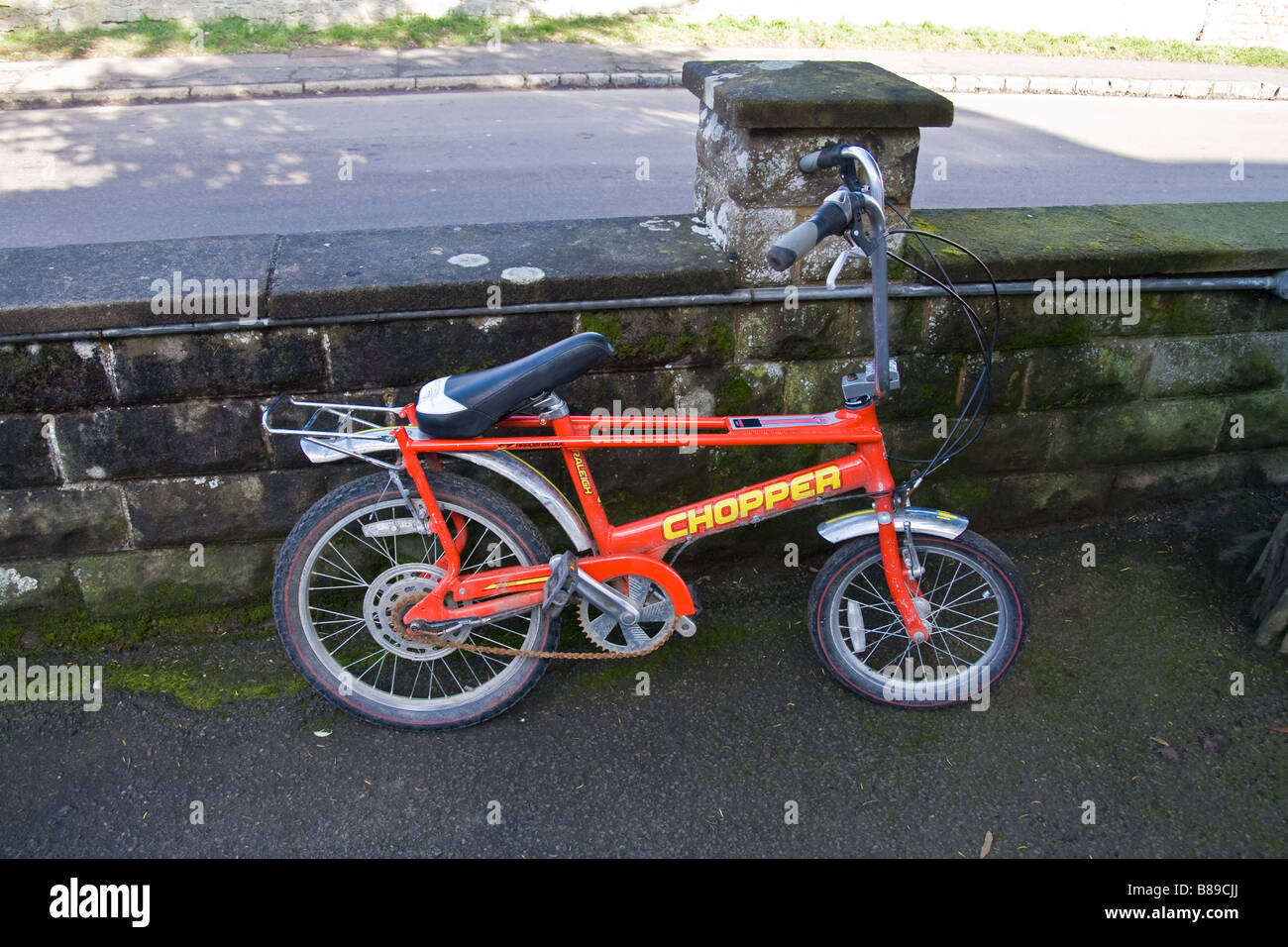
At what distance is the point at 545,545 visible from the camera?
316 centimetres

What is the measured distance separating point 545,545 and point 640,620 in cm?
39

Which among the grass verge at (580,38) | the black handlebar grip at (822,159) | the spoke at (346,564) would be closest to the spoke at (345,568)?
the spoke at (346,564)

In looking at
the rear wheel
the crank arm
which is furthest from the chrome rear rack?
the crank arm

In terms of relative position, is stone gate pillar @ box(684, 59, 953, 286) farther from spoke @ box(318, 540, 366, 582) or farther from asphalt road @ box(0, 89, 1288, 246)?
asphalt road @ box(0, 89, 1288, 246)

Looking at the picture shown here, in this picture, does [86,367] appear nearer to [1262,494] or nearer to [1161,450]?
[1161,450]

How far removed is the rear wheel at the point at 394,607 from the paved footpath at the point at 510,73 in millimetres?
8841

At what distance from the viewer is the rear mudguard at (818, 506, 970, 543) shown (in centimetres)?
309

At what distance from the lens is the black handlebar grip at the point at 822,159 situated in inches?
107

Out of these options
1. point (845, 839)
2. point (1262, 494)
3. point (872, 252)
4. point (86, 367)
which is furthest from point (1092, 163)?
point (86, 367)

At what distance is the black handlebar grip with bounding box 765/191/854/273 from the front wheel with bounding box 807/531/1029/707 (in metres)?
1.07

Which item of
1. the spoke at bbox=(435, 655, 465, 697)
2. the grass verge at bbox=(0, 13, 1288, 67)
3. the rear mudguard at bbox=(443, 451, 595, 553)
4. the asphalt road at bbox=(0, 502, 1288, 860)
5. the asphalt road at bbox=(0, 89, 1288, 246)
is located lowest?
the asphalt road at bbox=(0, 502, 1288, 860)

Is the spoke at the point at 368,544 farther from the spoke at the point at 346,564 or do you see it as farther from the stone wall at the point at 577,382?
the stone wall at the point at 577,382

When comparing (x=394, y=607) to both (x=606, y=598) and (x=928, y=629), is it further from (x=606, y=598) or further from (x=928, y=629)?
(x=928, y=629)

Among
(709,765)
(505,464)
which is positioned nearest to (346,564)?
(505,464)
